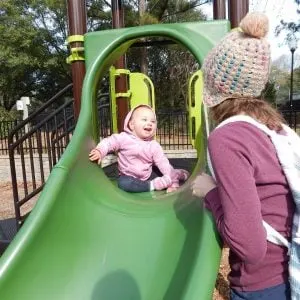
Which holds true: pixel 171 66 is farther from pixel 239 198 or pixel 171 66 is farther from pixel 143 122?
pixel 239 198

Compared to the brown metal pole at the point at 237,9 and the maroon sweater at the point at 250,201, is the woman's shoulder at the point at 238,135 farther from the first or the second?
the brown metal pole at the point at 237,9

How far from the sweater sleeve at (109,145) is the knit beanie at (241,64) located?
1.86m

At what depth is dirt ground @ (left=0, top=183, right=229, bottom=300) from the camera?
3158mm

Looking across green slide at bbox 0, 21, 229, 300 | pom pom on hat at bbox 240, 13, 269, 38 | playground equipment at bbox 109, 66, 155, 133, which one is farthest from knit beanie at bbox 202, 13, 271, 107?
playground equipment at bbox 109, 66, 155, 133

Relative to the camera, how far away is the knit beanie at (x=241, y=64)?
1.32 metres

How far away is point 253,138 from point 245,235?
0.94 feet

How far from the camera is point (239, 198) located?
1.16 meters

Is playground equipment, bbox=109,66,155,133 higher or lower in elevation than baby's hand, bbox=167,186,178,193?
higher

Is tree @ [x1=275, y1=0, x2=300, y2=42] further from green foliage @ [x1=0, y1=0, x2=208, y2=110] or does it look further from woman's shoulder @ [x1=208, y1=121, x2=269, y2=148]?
woman's shoulder @ [x1=208, y1=121, x2=269, y2=148]

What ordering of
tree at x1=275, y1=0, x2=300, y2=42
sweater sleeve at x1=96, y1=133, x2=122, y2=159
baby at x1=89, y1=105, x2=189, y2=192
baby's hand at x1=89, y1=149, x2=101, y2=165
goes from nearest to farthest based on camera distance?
baby's hand at x1=89, y1=149, x2=101, y2=165 < sweater sleeve at x1=96, y1=133, x2=122, y2=159 < baby at x1=89, y1=105, x2=189, y2=192 < tree at x1=275, y1=0, x2=300, y2=42

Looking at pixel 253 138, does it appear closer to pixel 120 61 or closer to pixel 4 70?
pixel 120 61

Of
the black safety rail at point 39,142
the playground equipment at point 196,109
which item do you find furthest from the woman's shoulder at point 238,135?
the black safety rail at point 39,142

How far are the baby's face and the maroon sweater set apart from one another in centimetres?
220

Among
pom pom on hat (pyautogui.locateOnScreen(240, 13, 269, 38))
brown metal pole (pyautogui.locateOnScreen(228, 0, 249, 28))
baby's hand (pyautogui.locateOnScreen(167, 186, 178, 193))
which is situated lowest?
baby's hand (pyautogui.locateOnScreen(167, 186, 178, 193))
